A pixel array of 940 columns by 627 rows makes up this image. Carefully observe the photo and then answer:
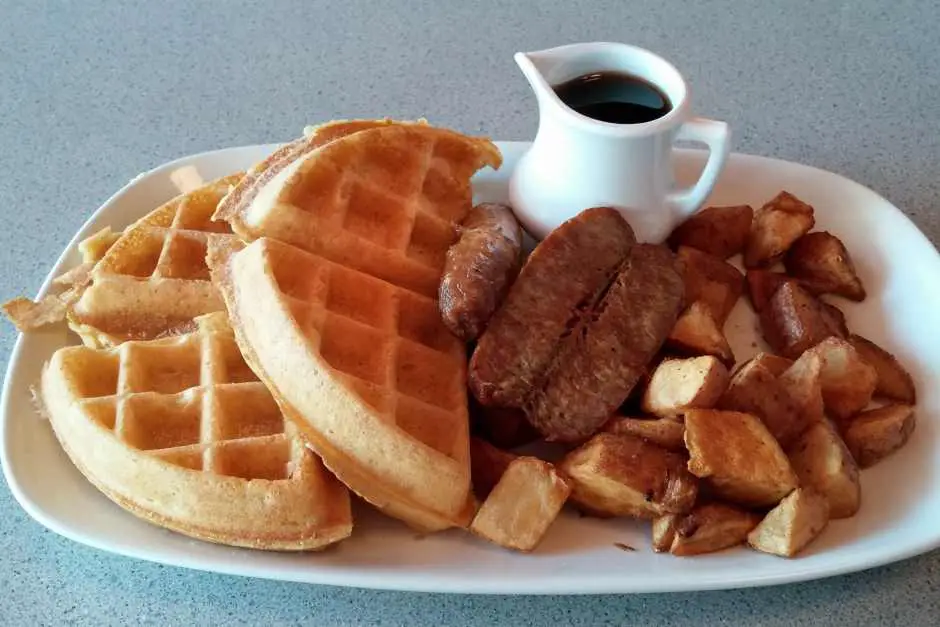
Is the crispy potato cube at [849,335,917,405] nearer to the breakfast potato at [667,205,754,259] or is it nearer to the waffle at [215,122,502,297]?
the breakfast potato at [667,205,754,259]

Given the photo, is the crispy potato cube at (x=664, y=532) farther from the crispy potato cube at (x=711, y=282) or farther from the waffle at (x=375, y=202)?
the waffle at (x=375, y=202)

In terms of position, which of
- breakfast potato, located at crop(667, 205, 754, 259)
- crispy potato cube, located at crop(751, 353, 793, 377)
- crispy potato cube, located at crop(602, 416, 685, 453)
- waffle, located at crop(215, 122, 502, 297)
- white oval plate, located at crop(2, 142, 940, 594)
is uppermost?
waffle, located at crop(215, 122, 502, 297)

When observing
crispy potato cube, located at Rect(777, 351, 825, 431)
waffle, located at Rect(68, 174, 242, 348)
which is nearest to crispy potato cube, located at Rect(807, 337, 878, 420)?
crispy potato cube, located at Rect(777, 351, 825, 431)

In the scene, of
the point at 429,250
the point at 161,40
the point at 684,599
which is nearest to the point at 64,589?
the point at 429,250

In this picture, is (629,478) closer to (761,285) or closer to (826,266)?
(761,285)

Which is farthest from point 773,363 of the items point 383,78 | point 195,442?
point 383,78

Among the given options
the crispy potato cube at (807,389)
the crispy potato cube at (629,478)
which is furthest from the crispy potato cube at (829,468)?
the crispy potato cube at (629,478)
